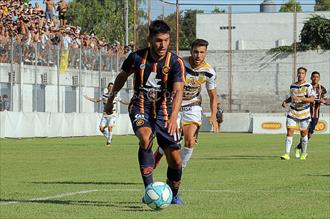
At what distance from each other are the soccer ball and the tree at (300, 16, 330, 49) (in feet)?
196

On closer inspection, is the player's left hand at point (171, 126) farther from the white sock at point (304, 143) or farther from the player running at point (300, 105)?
the white sock at point (304, 143)

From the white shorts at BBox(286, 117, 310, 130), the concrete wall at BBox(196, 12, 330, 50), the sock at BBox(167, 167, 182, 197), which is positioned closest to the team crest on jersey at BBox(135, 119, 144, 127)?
the sock at BBox(167, 167, 182, 197)

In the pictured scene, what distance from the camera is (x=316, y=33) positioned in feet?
231

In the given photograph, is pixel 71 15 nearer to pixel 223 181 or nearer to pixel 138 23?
pixel 138 23

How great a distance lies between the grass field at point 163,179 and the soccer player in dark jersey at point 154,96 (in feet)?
2.55

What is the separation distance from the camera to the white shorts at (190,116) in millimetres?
14734

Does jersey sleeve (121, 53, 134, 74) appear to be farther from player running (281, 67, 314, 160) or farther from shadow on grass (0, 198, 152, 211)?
player running (281, 67, 314, 160)

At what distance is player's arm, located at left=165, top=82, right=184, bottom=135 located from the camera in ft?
34.7

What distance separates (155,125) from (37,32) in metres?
31.0

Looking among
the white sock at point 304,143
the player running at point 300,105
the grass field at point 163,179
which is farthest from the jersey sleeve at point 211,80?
the white sock at point 304,143

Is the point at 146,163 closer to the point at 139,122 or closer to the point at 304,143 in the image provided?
the point at 139,122

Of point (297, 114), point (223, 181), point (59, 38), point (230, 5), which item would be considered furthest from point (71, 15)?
point (223, 181)

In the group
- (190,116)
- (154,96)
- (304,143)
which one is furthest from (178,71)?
(304,143)

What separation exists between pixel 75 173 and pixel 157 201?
24.7 feet
